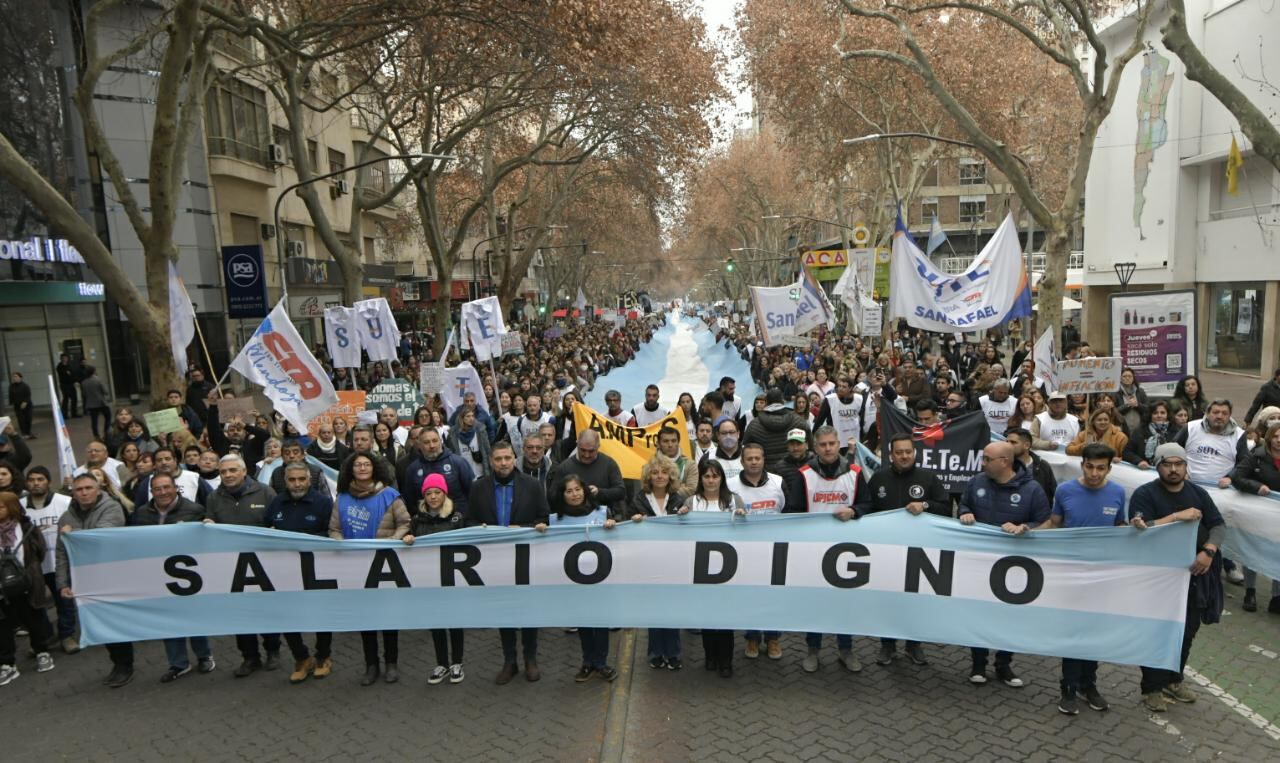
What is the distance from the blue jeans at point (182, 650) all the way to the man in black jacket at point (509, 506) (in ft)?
7.19

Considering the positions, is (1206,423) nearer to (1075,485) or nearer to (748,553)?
(1075,485)

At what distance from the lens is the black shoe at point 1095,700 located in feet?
17.8

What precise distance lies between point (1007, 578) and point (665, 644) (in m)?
2.34

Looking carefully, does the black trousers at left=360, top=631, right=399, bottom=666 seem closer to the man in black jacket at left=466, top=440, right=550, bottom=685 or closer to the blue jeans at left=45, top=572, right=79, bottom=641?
the man in black jacket at left=466, top=440, right=550, bottom=685

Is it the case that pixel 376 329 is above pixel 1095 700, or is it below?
above

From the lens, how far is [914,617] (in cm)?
570

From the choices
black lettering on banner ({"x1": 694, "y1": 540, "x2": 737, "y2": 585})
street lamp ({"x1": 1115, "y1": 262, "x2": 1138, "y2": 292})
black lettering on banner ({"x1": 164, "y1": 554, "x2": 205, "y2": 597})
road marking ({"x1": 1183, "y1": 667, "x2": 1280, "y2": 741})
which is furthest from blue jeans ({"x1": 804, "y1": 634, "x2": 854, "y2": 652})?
street lamp ({"x1": 1115, "y1": 262, "x2": 1138, "y2": 292})

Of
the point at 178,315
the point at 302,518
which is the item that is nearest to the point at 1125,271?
the point at 178,315

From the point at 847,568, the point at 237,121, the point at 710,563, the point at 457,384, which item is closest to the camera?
the point at 847,568

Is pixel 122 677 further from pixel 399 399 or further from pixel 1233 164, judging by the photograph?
pixel 1233 164

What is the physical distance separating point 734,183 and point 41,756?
4962 centimetres

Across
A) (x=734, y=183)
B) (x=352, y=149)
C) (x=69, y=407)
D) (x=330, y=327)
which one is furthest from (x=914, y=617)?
(x=734, y=183)

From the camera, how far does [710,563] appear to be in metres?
5.93

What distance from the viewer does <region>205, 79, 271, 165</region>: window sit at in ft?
86.7
